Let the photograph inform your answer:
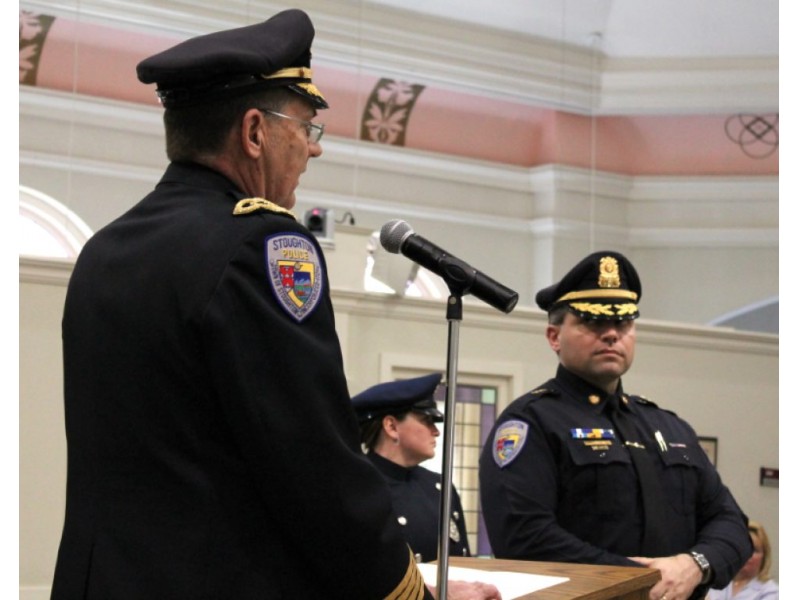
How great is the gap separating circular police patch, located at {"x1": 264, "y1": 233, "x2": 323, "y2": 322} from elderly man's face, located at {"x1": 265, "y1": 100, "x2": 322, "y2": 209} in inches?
6.5

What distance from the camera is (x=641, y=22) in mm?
12312

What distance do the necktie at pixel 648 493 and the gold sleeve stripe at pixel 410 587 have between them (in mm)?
1660

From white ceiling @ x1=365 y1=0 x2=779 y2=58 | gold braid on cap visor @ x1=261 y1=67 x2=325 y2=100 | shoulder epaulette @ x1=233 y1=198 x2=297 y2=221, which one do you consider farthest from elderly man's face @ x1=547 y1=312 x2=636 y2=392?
white ceiling @ x1=365 y1=0 x2=779 y2=58

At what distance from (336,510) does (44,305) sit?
5857 millimetres

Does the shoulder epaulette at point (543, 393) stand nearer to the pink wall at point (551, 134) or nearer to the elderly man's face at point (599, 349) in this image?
the elderly man's face at point (599, 349)

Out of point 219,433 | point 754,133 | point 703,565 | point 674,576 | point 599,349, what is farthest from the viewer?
point 754,133

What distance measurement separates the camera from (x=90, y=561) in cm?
185

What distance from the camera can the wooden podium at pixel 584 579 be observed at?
2.15 metres

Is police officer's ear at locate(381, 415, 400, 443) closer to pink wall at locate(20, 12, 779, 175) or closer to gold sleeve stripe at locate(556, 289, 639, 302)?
gold sleeve stripe at locate(556, 289, 639, 302)

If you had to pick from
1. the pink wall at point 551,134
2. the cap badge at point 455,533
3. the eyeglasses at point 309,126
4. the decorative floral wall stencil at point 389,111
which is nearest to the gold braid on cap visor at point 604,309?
the cap badge at point 455,533

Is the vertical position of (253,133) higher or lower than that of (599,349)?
higher

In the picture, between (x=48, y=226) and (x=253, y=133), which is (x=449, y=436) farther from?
(x=48, y=226)

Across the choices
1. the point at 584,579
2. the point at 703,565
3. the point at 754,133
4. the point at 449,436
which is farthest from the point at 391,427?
the point at 754,133

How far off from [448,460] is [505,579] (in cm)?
35
